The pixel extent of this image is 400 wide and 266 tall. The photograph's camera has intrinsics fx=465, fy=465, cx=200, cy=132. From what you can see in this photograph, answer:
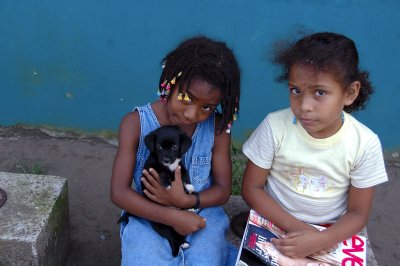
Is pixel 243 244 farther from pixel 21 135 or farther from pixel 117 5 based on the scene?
pixel 21 135

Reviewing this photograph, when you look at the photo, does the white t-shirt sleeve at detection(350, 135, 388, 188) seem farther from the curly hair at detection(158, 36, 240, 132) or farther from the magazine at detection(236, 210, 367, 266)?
the curly hair at detection(158, 36, 240, 132)

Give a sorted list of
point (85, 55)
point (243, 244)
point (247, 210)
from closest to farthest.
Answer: point (243, 244)
point (247, 210)
point (85, 55)

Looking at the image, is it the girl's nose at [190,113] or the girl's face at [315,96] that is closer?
the girl's face at [315,96]

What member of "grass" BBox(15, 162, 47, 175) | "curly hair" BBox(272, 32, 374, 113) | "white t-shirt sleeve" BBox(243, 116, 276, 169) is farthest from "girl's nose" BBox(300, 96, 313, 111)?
"grass" BBox(15, 162, 47, 175)

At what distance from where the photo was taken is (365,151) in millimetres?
1998

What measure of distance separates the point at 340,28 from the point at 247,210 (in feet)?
5.52

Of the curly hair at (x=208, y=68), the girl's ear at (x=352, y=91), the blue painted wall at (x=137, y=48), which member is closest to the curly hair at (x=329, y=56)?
the girl's ear at (x=352, y=91)

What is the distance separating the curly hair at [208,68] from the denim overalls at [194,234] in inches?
6.3

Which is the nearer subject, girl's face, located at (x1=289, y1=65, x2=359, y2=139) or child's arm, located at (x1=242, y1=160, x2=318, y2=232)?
A: girl's face, located at (x1=289, y1=65, x2=359, y2=139)

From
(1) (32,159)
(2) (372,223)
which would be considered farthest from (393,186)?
(1) (32,159)

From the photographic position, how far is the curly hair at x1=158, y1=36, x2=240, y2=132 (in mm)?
1948

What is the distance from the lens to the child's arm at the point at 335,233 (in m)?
1.98

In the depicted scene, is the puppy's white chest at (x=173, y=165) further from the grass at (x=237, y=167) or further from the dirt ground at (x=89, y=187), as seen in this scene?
the grass at (x=237, y=167)

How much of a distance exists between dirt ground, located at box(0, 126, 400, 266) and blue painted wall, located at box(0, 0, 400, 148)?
0.48 ft
